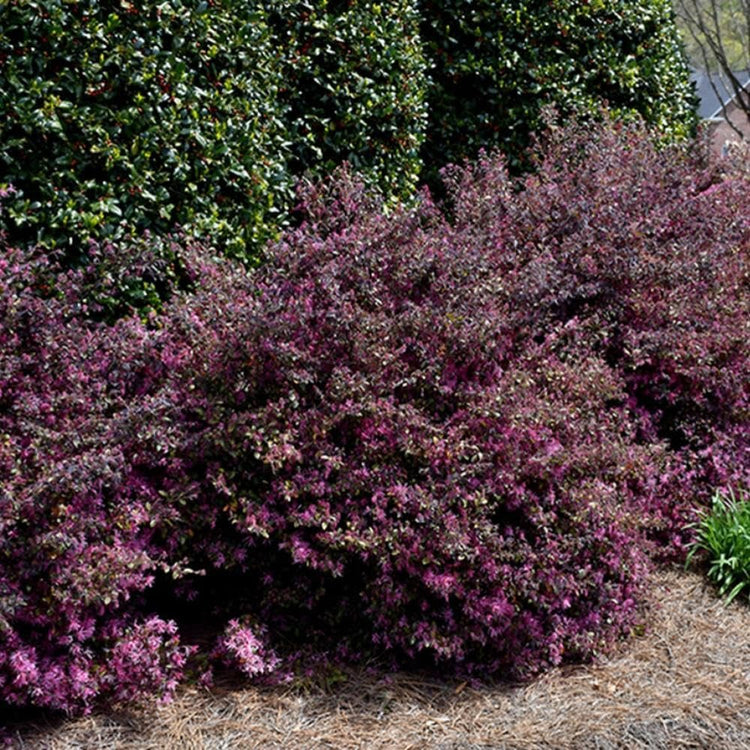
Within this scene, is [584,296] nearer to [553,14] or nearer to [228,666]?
[228,666]

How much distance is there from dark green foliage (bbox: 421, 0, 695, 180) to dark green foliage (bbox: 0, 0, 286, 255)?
191 cm

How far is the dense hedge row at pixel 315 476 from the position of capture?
9.82ft

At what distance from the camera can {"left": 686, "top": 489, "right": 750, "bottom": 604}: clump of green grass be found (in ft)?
12.5

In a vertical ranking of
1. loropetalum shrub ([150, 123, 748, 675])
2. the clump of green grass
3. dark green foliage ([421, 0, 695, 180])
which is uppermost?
dark green foliage ([421, 0, 695, 180])

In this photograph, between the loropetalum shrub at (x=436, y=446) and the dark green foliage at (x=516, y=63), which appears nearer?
the loropetalum shrub at (x=436, y=446)

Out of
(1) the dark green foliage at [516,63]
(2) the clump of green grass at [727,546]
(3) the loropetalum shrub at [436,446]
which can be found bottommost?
(2) the clump of green grass at [727,546]

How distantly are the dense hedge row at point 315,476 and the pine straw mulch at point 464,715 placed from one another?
0.33 feet

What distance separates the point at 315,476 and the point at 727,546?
177 centimetres

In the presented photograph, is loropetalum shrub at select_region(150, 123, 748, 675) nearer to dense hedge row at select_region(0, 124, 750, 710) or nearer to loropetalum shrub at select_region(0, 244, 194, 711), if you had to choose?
dense hedge row at select_region(0, 124, 750, 710)

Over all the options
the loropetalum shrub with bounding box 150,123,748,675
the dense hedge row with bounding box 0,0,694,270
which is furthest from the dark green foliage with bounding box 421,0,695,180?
the loropetalum shrub with bounding box 150,123,748,675

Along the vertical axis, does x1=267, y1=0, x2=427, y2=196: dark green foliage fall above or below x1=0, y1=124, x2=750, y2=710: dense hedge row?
above

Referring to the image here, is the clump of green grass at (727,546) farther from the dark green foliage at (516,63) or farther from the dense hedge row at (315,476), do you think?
the dark green foliage at (516,63)

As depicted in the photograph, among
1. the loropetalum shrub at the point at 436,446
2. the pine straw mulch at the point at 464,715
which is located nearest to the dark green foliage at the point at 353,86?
the loropetalum shrub at the point at 436,446

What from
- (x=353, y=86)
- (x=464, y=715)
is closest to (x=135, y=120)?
(x=353, y=86)
